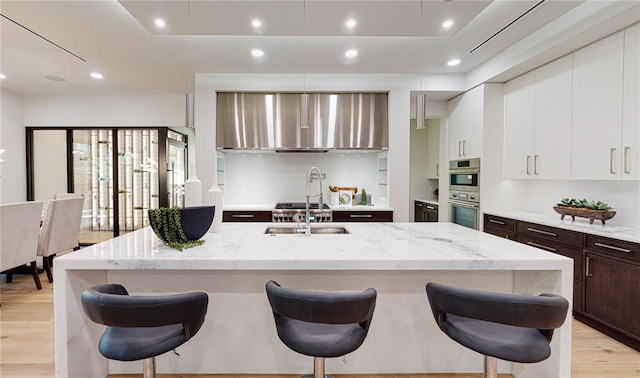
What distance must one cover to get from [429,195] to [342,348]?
4.92 m

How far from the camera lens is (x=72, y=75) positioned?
13.6 feet

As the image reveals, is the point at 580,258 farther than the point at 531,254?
Yes

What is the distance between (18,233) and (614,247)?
209 inches

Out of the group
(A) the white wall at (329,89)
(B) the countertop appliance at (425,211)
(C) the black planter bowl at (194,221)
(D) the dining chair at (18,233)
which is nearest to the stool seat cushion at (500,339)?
(C) the black planter bowl at (194,221)

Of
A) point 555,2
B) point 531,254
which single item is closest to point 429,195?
point 555,2

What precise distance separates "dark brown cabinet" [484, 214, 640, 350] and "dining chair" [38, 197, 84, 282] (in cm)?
526

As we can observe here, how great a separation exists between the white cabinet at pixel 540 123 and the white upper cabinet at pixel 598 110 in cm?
9

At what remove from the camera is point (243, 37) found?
305cm

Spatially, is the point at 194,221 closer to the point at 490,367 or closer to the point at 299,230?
the point at 299,230

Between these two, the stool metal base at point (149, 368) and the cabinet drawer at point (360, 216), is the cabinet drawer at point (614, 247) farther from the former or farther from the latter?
the stool metal base at point (149, 368)

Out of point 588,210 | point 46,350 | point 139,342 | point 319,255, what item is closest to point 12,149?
point 46,350

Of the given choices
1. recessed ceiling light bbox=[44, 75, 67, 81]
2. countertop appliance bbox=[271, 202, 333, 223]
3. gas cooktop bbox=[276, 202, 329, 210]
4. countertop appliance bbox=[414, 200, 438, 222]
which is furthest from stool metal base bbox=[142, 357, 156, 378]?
recessed ceiling light bbox=[44, 75, 67, 81]

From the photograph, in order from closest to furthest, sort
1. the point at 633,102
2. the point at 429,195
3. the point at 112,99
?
the point at 633,102, the point at 112,99, the point at 429,195

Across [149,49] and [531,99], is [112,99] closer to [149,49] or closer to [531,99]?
[149,49]
